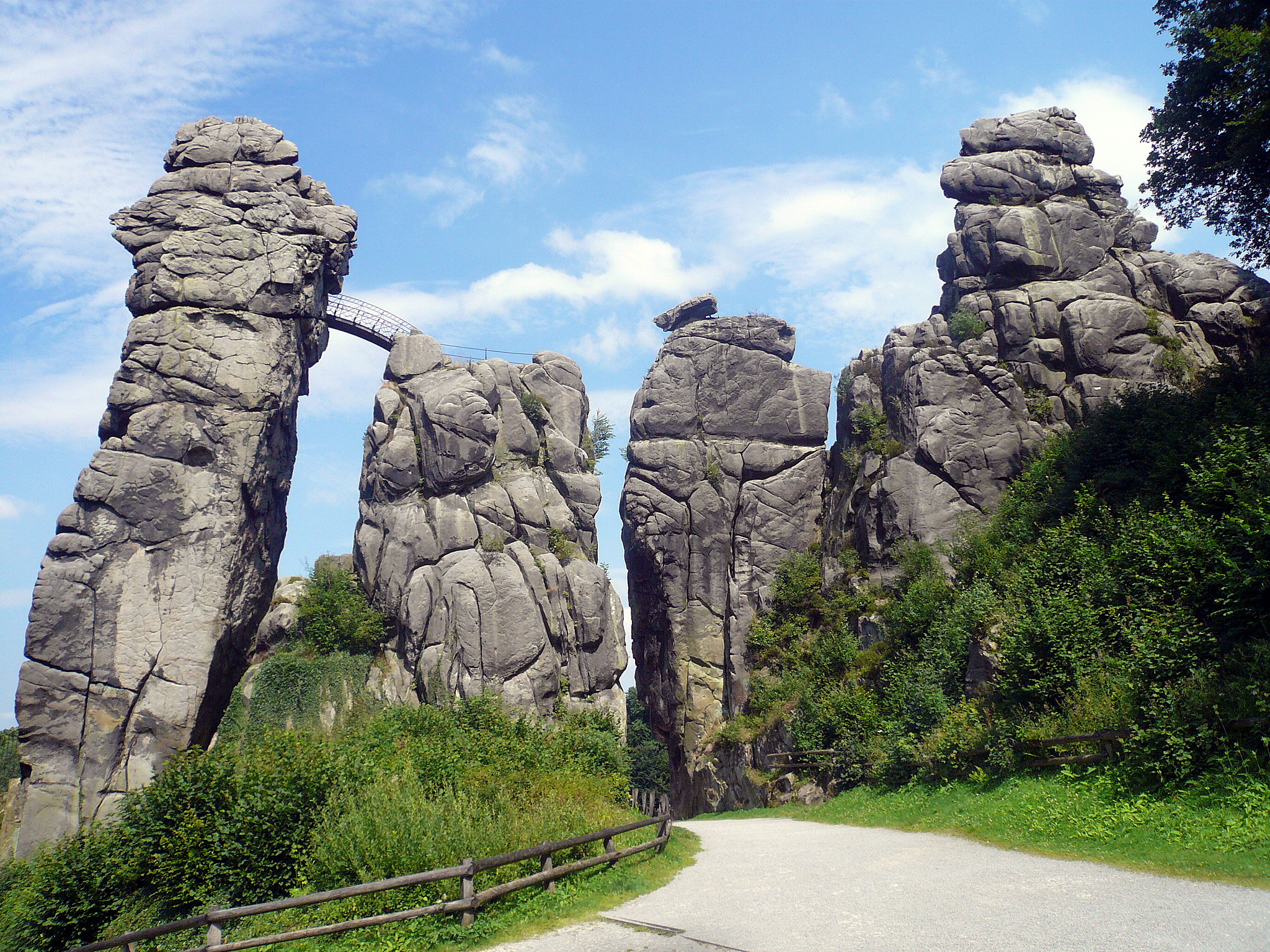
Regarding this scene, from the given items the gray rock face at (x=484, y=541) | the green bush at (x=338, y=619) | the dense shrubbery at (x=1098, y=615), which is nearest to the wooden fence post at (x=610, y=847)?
the dense shrubbery at (x=1098, y=615)

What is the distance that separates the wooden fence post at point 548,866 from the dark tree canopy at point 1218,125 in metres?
25.5

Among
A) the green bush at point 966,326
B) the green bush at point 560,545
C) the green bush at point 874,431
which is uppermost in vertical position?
the green bush at point 966,326

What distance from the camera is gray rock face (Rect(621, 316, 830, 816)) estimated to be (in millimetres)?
39938

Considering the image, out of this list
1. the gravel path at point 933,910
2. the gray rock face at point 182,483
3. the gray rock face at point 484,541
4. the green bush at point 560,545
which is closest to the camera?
the gravel path at point 933,910

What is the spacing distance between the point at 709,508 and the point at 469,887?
3161 centimetres

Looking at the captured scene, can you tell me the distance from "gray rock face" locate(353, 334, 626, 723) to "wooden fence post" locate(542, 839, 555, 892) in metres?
23.1

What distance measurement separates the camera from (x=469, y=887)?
10945 millimetres

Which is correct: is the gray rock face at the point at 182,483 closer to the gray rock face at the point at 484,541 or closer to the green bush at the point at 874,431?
the gray rock face at the point at 484,541

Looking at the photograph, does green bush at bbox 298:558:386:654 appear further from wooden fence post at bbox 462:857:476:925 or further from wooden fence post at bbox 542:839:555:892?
wooden fence post at bbox 462:857:476:925

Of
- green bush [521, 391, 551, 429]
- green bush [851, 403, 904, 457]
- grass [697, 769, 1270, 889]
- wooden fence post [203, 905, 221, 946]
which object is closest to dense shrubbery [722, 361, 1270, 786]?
grass [697, 769, 1270, 889]

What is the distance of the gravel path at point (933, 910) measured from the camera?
8977 mm

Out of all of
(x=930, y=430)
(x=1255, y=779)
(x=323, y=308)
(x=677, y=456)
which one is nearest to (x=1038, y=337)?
(x=930, y=430)

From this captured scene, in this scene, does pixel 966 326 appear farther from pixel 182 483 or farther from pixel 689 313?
pixel 182 483

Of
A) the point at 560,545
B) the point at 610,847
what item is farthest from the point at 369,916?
the point at 560,545
